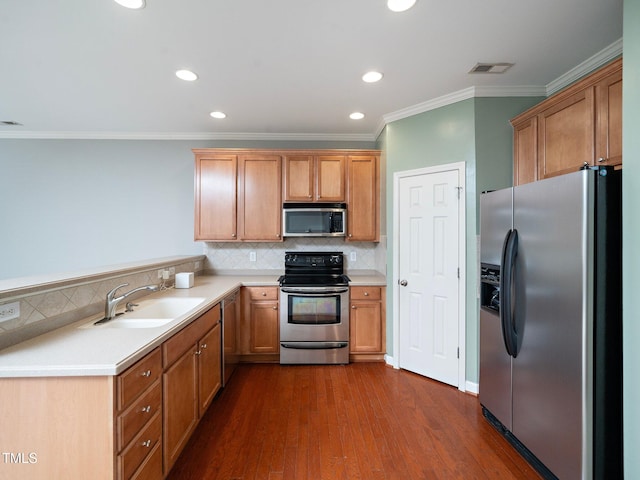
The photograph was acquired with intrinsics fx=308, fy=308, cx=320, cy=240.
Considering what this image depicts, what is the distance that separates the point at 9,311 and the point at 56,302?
10.6 inches

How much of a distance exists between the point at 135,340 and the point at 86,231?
→ 3216mm

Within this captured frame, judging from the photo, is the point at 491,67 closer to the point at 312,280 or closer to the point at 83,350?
the point at 312,280

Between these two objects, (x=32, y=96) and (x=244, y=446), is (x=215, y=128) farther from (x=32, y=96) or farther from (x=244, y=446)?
(x=244, y=446)

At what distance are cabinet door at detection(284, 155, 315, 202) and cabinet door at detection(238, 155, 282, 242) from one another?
9cm

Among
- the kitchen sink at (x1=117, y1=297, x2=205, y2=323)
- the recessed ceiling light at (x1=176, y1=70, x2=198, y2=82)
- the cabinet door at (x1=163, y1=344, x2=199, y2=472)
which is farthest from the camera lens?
the recessed ceiling light at (x1=176, y1=70, x2=198, y2=82)

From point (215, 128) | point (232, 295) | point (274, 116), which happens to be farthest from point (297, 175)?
point (232, 295)

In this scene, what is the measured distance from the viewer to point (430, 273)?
2980mm

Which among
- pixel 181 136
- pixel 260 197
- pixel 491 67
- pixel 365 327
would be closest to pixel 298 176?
pixel 260 197

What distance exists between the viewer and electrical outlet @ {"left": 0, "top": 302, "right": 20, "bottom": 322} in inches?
55.3

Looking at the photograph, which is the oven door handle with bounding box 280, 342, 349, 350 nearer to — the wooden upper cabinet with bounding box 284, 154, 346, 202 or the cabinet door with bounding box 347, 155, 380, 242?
the cabinet door with bounding box 347, 155, 380, 242

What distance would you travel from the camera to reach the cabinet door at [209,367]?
2.19m

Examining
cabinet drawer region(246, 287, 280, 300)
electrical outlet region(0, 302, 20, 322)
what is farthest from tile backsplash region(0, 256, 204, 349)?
cabinet drawer region(246, 287, 280, 300)

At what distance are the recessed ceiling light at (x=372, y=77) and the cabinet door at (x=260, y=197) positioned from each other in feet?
4.73

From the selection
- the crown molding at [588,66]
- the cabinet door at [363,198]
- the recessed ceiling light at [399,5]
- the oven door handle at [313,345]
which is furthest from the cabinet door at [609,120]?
the oven door handle at [313,345]
